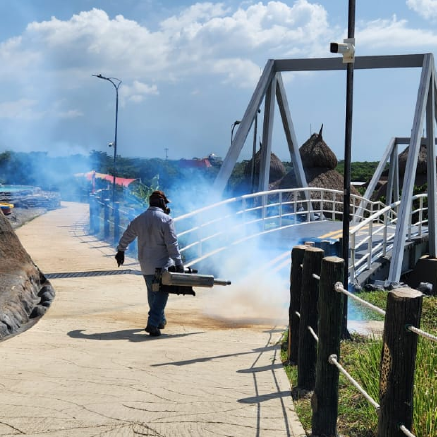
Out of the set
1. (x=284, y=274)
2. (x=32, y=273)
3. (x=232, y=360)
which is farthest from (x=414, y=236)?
(x=232, y=360)

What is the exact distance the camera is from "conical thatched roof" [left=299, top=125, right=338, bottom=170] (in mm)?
39312

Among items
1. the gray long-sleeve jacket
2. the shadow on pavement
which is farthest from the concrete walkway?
the gray long-sleeve jacket

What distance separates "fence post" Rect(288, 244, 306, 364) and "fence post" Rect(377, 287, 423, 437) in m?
2.99

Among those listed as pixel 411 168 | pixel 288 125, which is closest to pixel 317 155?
pixel 288 125

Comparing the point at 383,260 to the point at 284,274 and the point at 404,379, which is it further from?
the point at 404,379

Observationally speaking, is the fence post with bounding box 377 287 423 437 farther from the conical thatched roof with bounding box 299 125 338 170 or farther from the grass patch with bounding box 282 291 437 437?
the conical thatched roof with bounding box 299 125 338 170

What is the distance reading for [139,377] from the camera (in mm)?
5742

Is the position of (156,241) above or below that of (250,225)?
above

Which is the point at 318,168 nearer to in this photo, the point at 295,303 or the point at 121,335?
the point at 121,335

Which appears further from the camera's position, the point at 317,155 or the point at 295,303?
the point at 317,155

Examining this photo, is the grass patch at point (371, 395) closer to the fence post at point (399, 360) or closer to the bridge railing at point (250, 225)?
the fence post at point (399, 360)

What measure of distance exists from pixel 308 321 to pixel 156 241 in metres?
2.92

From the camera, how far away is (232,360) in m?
6.58

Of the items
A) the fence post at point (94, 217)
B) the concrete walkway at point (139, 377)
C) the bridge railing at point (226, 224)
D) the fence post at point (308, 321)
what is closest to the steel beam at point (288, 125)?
the bridge railing at point (226, 224)
